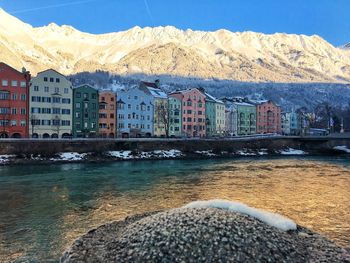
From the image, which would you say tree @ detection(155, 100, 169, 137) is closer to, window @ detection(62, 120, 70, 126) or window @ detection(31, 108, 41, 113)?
window @ detection(62, 120, 70, 126)

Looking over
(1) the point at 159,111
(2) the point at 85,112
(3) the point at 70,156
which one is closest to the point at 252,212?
(3) the point at 70,156

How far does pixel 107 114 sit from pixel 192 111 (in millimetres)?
37120

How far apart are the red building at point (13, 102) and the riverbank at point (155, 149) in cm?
2214

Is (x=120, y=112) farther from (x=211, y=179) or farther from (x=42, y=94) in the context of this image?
(x=211, y=179)

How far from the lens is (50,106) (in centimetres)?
10625

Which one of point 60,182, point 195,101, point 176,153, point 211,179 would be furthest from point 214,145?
point 60,182

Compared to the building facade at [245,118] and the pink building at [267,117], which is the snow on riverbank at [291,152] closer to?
the building facade at [245,118]

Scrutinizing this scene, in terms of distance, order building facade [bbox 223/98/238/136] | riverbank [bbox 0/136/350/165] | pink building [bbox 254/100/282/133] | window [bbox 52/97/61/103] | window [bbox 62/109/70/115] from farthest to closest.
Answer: pink building [bbox 254/100/282/133]
building facade [bbox 223/98/238/136]
window [bbox 62/109/70/115]
window [bbox 52/97/61/103]
riverbank [bbox 0/136/350/165]

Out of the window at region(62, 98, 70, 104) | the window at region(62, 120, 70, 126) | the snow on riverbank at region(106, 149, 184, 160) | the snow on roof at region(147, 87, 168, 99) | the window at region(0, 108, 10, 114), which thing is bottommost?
the snow on riverbank at region(106, 149, 184, 160)

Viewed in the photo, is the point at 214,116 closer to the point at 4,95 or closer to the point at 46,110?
the point at 46,110

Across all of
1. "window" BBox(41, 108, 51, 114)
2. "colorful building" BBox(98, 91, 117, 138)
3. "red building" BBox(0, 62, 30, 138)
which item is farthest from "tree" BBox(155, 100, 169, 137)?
"red building" BBox(0, 62, 30, 138)

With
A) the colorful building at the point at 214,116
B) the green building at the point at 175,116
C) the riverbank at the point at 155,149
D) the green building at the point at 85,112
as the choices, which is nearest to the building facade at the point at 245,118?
the colorful building at the point at 214,116

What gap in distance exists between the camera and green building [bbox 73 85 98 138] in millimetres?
111438

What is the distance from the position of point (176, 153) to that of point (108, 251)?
80.4 m
